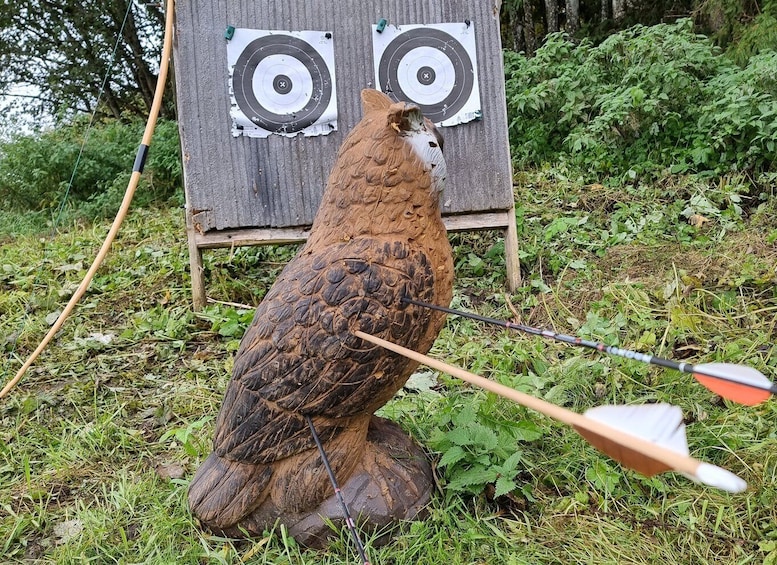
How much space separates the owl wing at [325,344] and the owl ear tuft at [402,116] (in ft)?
0.88

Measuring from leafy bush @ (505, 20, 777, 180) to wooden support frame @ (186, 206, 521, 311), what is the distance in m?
1.10

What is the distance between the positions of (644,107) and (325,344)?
3079mm

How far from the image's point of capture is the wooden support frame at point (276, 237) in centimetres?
297

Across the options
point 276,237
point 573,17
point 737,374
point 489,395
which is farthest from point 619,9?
point 737,374

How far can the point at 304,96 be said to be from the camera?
9.71 ft

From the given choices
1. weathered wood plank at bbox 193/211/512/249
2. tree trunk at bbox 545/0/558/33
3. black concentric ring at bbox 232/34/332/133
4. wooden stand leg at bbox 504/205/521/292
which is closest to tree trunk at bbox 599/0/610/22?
tree trunk at bbox 545/0/558/33

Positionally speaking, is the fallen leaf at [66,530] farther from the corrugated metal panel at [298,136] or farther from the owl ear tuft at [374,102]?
the corrugated metal panel at [298,136]

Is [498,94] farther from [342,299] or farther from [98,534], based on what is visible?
[98,534]

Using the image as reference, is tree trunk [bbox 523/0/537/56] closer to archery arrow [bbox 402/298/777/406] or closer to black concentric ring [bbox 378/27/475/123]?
black concentric ring [bbox 378/27/475/123]

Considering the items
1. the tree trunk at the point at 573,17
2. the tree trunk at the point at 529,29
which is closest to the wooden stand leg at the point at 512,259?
the tree trunk at the point at 573,17

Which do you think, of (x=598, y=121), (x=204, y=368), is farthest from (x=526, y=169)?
(x=204, y=368)

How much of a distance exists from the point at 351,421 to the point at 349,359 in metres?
0.22

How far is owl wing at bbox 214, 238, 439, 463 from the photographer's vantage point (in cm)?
131

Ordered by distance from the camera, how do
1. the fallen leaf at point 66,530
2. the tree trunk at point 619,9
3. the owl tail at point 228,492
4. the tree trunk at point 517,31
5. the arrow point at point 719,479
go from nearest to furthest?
the arrow point at point 719,479 < the owl tail at point 228,492 < the fallen leaf at point 66,530 < the tree trunk at point 619,9 < the tree trunk at point 517,31
